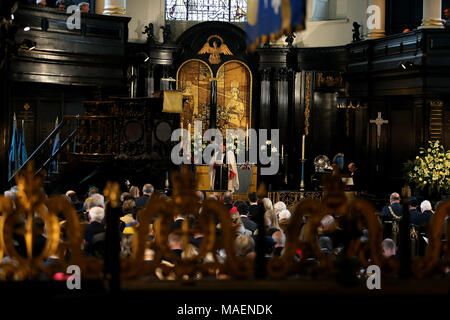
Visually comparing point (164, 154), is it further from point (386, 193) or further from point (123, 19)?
point (386, 193)

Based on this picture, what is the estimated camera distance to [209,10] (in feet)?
75.1

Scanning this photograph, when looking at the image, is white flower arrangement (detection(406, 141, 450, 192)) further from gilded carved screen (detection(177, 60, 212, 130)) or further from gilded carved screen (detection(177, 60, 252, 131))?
gilded carved screen (detection(177, 60, 212, 130))

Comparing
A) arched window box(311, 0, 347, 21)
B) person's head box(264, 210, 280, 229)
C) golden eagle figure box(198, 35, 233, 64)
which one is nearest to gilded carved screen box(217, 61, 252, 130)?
golden eagle figure box(198, 35, 233, 64)

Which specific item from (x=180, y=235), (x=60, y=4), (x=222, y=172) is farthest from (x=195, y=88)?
(x=180, y=235)

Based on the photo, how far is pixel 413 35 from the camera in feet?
58.0

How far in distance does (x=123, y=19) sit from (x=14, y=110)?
3922 mm

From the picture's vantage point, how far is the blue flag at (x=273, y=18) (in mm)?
5305

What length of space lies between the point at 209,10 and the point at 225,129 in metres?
4.43

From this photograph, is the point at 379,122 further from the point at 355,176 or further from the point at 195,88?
the point at 195,88

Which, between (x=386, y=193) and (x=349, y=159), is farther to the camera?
(x=349, y=159)

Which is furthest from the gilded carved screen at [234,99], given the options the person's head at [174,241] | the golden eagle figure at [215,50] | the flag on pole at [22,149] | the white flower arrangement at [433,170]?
the person's head at [174,241]

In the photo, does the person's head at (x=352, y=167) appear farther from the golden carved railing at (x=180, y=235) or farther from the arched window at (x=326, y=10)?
the golden carved railing at (x=180, y=235)

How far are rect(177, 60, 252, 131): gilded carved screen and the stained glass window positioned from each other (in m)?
1.89

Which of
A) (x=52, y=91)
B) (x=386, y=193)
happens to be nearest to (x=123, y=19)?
(x=52, y=91)
